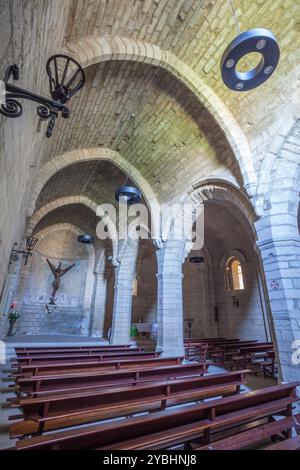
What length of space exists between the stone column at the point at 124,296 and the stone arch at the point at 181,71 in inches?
219

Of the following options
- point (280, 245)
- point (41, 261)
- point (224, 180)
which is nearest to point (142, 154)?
point (224, 180)

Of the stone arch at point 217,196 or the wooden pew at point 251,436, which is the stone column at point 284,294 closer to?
the stone arch at point 217,196

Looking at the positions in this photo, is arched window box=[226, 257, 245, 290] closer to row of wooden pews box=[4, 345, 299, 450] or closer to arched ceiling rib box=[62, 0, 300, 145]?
arched ceiling rib box=[62, 0, 300, 145]

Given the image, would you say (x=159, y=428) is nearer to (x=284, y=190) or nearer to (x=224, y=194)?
(x=284, y=190)

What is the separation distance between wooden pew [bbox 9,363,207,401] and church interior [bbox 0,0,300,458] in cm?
3

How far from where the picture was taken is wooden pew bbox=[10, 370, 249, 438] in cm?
188

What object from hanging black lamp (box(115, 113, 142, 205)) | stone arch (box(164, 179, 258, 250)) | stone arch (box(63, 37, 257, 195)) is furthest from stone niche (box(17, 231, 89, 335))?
stone arch (box(63, 37, 257, 195))

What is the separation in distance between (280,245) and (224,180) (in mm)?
2254

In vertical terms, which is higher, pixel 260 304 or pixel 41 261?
pixel 41 261

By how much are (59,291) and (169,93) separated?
11.5 m

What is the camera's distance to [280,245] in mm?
4125

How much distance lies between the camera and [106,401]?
2.30 meters

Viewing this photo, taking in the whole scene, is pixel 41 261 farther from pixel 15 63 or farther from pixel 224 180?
pixel 15 63

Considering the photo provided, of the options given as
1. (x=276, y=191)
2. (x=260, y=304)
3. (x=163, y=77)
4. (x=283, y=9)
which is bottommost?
(x=260, y=304)
